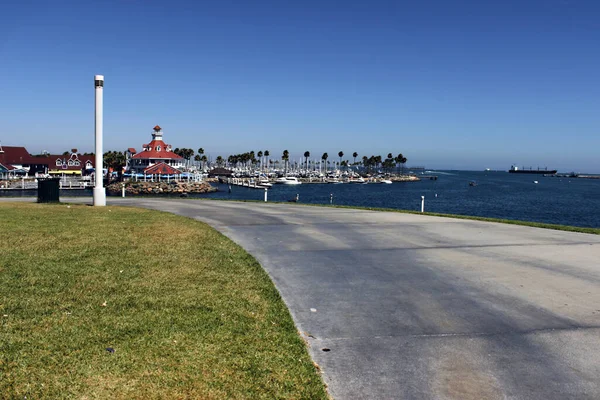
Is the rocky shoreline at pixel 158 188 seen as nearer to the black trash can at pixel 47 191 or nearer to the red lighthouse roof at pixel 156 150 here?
the red lighthouse roof at pixel 156 150

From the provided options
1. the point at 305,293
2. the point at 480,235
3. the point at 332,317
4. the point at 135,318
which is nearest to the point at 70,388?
the point at 135,318

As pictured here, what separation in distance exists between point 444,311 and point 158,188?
96175 mm

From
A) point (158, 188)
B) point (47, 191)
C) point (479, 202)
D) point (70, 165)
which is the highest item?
point (70, 165)

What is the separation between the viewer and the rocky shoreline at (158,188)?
94.7m

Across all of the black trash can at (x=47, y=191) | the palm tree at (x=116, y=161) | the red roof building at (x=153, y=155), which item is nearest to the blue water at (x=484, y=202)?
the red roof building at (x=153, y=155)

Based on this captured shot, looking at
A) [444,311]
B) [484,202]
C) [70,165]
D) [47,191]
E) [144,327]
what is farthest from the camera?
[70,165]

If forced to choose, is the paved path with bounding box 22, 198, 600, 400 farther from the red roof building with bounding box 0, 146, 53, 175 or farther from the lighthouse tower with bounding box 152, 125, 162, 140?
the red roof building with bounding box 0, 146, 53, 175

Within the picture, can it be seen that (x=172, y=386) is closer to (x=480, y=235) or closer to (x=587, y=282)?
(x=587, y=282)

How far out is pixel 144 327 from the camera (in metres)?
5.56

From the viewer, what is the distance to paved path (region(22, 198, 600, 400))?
180 inches

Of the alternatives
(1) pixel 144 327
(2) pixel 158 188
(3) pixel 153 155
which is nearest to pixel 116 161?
(3) pixel 153 155

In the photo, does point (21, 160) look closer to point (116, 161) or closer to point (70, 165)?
point (70, 165)

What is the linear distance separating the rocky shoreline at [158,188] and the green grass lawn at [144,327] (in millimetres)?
86572

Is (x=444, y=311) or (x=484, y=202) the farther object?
(x=484, y=202)
